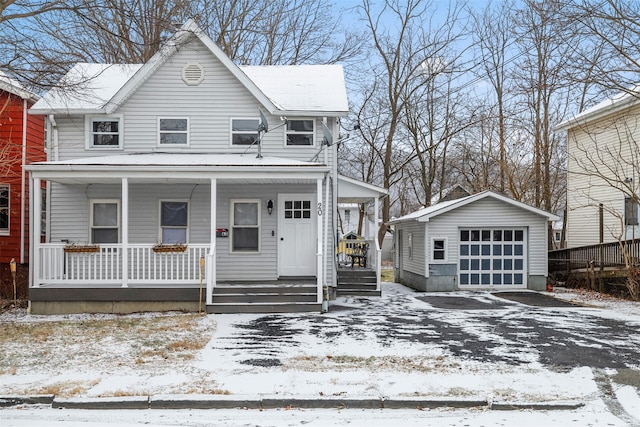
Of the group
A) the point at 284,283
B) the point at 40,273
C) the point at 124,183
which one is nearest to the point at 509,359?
the point at 284,283

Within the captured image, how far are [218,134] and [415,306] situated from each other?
278 inches

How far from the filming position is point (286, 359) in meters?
8.49

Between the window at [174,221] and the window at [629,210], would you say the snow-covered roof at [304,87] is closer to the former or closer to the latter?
the window at [174,221]

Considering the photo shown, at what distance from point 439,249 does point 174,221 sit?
29.0 ft

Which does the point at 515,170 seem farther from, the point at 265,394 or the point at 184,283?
the point at 265,394

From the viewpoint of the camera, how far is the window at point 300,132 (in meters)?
16.3

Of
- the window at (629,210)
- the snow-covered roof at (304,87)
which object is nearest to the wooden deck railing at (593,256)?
the window at (629,210)

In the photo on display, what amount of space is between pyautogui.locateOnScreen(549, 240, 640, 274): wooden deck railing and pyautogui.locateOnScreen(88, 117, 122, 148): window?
49.1ft

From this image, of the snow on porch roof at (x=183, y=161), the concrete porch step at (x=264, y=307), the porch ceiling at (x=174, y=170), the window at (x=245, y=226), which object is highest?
the snow on porch roof at (x=183, y=161)

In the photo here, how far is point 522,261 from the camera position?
19.7 m

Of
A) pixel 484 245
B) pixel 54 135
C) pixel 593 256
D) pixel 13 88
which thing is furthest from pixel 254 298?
pixel 593 256

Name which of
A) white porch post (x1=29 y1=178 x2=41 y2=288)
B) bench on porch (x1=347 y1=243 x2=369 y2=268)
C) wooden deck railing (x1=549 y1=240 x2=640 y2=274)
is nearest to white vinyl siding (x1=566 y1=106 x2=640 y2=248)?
wooden deck railing (x1=549 y1=240 x2=640 y2=274)

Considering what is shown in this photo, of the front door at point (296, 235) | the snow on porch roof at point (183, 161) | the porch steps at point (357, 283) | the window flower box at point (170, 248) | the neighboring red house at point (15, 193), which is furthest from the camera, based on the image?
the neighboring red house at point (15, 193)

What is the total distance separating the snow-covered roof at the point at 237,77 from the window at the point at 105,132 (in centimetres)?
46
